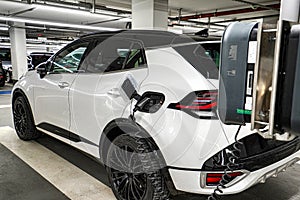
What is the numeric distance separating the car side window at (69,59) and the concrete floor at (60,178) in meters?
1.09

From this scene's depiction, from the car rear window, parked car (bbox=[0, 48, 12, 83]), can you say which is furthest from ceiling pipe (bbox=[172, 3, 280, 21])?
parked car (bbox=[0, 48, 12, 83])

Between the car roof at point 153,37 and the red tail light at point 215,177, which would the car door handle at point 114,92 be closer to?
the car roof at point 153,37

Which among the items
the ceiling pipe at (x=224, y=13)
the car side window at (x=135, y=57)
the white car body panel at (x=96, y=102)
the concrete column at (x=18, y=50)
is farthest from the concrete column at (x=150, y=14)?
the concrete column at (x=18, y=50)

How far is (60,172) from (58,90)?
89 centimetres

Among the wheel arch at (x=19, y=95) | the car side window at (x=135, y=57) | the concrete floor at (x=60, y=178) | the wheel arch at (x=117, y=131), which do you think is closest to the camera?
the wheel arch at (x=117, y=131)

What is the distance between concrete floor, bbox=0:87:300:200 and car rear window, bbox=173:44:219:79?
1.20m

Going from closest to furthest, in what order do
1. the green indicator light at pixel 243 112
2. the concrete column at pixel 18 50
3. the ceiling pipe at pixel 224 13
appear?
the green indicator light at pixel 243 112
the ceiling pipe at pixel 224 13
the concrete column at pixel 18 50

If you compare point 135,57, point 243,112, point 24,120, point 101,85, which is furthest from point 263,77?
point 24,120

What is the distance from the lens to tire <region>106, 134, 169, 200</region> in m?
1.85

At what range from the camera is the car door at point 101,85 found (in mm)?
2096

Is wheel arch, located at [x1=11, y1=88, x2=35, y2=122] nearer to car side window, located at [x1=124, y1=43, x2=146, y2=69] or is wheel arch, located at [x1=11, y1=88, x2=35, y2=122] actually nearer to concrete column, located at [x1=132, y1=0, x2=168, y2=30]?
car side window, located at [x1=124, y1=43, x2=146, y2=69]

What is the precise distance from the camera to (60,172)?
2.83 metres

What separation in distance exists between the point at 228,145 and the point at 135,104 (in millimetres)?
713

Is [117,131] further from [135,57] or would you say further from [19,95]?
[19,95]
